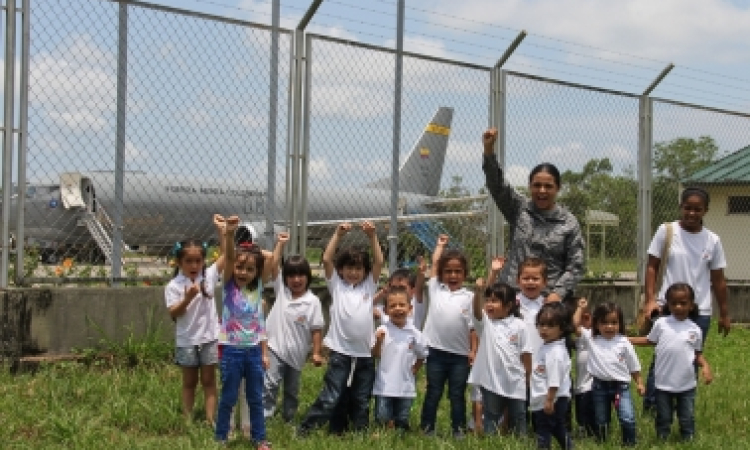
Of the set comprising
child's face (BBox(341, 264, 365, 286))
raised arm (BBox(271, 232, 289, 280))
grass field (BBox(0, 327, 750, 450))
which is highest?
raised arm (BBox(271, 232, 289, 280))

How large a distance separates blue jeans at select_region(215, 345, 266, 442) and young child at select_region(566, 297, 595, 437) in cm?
187

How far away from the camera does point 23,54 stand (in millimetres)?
6824

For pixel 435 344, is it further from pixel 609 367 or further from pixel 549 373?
pixel 609 367

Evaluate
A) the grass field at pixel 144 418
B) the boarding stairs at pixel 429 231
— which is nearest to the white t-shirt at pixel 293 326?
the grass field at pixel 144 418

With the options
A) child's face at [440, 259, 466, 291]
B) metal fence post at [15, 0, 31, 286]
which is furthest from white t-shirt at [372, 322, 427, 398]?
metal fence post at [15, 0, 31, 286]

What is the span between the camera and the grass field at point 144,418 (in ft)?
17.8

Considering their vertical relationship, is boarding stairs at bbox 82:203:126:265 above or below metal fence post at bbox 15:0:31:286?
below

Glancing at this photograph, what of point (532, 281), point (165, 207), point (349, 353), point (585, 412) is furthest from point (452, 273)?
point (165, 207)

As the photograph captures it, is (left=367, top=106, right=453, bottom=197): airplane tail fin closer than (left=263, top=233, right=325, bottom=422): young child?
No

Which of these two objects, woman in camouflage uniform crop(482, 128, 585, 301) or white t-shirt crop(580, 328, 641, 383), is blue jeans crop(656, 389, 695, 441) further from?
woman in camouflage uniform crop(482, 128, 585, 301)

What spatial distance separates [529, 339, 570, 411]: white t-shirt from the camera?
5.52m

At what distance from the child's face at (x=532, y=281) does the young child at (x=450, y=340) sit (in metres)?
0.40

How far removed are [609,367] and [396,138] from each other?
3.13 meters

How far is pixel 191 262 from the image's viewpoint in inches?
238
